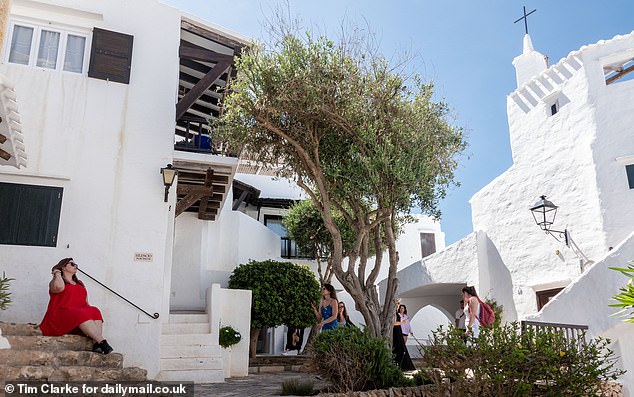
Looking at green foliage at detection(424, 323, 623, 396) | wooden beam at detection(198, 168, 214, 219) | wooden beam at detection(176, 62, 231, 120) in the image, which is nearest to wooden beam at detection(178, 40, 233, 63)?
wooden beam at detection(176, 62, 231, 120)

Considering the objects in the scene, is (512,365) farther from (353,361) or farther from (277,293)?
(277,293)

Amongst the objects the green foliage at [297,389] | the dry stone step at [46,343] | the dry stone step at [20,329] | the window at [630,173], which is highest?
the window at [630,173]

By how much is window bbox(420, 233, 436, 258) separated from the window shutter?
18.1 m

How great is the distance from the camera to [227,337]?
9.88 metres

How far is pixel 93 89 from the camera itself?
356 inches

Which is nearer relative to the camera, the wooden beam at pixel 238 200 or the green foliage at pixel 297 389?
the green foliage at pixel 297 389

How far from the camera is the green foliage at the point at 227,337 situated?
9.85 m

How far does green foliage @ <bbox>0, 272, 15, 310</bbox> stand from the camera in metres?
7.24

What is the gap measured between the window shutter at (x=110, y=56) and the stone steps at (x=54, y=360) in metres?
4.51

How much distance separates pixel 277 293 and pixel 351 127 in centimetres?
669

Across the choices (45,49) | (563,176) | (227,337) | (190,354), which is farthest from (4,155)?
(563,176)

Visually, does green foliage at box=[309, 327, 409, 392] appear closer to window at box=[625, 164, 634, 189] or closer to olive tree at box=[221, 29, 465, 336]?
olive tree at box=[221, 29, 465, 336]

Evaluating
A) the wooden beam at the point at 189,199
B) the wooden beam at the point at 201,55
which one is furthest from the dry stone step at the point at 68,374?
the wooden beam at the point at 201,55

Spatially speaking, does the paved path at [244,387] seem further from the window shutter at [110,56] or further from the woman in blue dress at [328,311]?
the window shutter at [110,56]
